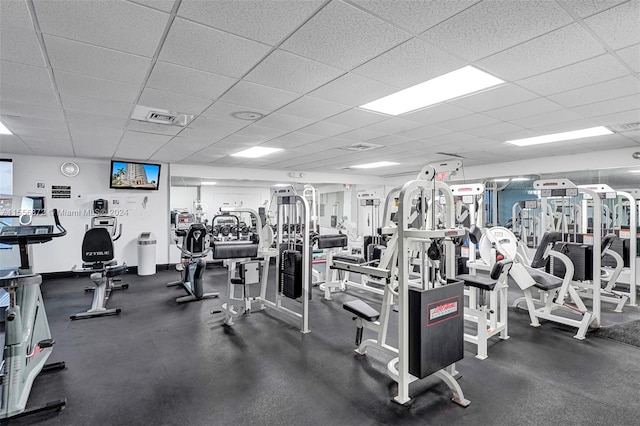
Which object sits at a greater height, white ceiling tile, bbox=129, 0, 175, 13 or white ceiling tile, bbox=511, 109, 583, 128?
white ceiling tile, bbox=511, 109, 583, 128

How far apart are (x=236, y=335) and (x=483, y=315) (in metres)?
2.61

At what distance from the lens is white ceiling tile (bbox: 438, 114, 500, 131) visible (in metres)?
3.80

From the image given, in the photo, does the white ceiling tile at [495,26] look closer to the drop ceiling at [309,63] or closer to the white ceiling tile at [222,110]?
the drop ceiling at [309,63]

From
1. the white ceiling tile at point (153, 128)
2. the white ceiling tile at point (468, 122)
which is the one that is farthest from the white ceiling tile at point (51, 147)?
the white ceiling tile at point (468, 122)

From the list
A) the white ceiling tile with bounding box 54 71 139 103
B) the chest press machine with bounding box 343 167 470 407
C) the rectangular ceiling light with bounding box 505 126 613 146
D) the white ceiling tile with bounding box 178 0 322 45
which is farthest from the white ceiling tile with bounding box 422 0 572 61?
the rectangular ceiling light with bounding box 505 126 613 146

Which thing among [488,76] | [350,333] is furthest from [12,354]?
[488,76]

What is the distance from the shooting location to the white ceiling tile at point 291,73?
2326mm

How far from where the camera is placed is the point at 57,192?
21.4 ft

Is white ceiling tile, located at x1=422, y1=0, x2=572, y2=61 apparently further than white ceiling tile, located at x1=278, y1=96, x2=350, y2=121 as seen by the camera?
No

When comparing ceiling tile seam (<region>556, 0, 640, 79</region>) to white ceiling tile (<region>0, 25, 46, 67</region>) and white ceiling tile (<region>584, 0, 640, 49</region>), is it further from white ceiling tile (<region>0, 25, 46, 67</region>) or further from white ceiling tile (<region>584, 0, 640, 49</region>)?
white ceiling tile (<region>0, 25, 46, 67</region>)

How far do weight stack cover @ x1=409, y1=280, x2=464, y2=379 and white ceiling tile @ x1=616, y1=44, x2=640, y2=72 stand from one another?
1.90 m

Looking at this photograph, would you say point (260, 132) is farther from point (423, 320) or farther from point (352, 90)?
point (423, 320)

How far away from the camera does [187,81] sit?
2.70 meters

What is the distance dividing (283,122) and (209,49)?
1.84 m
